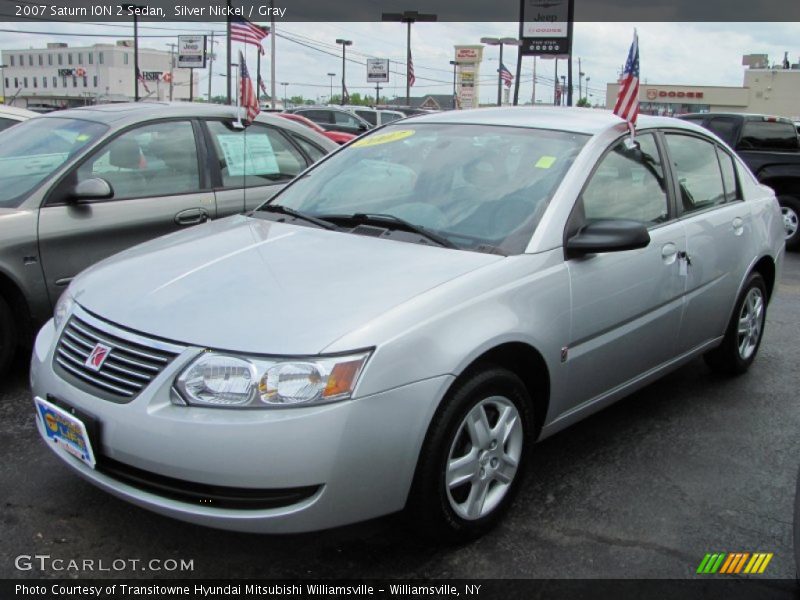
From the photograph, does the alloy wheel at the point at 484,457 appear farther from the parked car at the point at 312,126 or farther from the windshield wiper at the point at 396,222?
the parked car at the point at 312,126

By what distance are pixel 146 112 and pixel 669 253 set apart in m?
3.38

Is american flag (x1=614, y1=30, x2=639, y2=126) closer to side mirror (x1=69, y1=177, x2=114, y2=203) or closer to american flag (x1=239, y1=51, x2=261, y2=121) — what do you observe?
american flag (x1=239, y1=51, x2=261, y2=121)

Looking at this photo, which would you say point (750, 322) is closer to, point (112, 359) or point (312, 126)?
point (112, 359)

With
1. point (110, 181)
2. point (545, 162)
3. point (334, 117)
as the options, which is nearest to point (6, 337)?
point (110, 181)

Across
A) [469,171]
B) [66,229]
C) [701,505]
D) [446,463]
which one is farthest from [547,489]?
[66,229]

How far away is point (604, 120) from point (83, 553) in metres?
2.99

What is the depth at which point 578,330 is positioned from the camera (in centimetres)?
311

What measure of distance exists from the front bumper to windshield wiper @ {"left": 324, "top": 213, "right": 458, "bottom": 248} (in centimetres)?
81

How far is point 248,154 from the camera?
17.6 feet

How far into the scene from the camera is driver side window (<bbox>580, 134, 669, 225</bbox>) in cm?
339

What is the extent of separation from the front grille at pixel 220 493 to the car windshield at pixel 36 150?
2.52 m

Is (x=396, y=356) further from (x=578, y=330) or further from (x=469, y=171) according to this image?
(x=469, y=171)

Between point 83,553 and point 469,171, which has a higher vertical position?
point 469,171

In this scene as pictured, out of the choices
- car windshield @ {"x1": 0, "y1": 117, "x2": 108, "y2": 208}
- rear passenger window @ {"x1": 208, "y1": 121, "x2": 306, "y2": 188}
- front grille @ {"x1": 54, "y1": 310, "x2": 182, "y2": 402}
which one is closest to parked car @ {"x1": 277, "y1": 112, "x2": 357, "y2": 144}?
rear passenger window @ {"x1": 208, "y1": 121, "x2": 306, "y2": 188}
